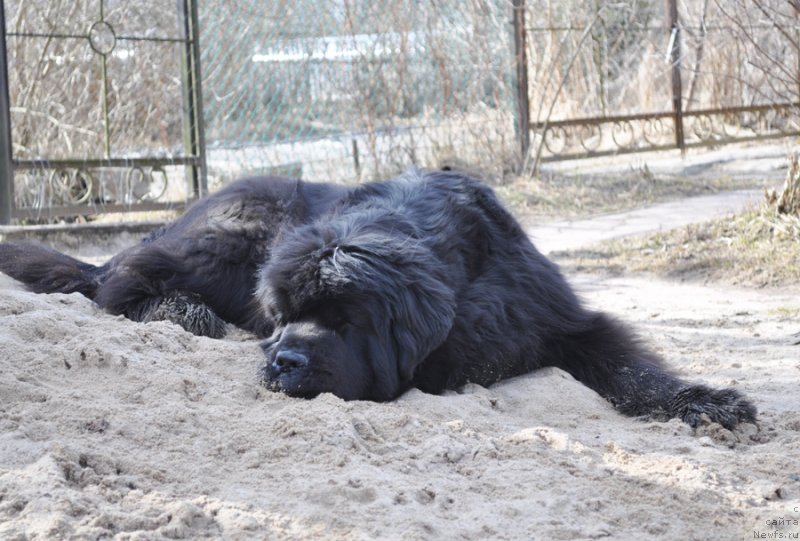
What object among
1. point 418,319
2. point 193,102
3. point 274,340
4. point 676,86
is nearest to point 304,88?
point 193,102

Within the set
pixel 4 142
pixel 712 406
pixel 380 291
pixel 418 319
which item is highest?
pixel 4 142

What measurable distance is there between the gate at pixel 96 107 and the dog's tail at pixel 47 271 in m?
2.85

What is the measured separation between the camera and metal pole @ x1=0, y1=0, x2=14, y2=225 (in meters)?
7.46

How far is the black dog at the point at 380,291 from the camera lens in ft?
11.1

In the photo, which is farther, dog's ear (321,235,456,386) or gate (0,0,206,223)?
gate (0,0,206,223)

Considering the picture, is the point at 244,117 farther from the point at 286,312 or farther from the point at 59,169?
the point at 286,312

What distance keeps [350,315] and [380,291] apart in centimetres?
14

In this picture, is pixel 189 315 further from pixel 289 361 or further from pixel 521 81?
pixel 521 81

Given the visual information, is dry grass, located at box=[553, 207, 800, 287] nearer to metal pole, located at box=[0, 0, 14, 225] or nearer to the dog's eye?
the dog's eye

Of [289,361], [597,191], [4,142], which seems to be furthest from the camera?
[597,191]

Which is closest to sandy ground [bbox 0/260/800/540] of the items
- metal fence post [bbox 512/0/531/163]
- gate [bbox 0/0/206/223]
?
gate [bbox 0/0/206/223]

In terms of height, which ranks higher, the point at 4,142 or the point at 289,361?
the point at 4,142

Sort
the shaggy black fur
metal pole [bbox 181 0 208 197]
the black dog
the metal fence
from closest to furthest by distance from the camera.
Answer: the black dog < the shaggy black fur < metal pole [bbox 181 0 208 197] < the metal fence

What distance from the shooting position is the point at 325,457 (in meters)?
2.57
